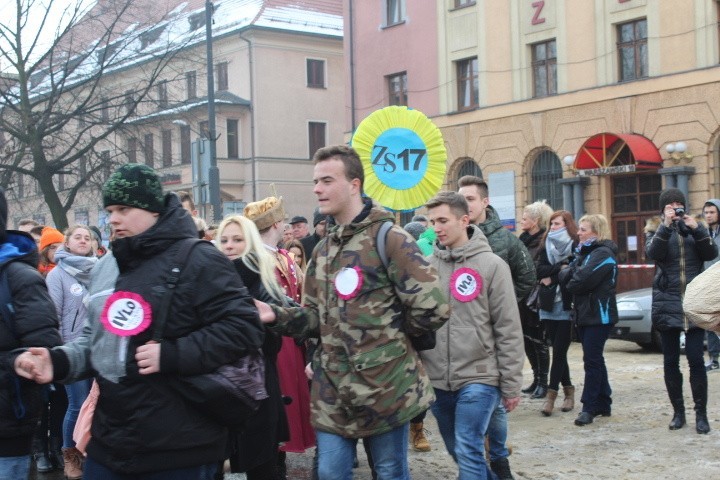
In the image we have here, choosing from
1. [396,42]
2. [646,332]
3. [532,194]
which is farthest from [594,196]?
[646,332]

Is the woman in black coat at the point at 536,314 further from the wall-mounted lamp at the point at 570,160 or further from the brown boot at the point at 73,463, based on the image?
the wall-mounted lamp at the point at 570,160

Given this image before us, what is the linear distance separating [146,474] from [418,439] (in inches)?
178

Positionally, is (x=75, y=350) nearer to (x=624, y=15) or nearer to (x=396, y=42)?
(x=624, y=15)

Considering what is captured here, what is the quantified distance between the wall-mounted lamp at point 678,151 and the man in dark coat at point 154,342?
75.1 ft

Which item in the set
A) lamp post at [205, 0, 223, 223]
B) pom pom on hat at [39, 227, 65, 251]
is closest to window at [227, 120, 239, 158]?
lamp post at [205, 0, 223, 223]

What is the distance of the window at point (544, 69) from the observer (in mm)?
28625

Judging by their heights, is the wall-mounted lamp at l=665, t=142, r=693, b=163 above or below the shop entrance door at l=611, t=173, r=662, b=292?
above

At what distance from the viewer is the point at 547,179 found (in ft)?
95.0

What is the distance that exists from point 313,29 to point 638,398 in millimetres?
39187

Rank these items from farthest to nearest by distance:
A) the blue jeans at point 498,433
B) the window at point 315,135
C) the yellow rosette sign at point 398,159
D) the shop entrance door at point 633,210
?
the window at point 315,135 → the shop entrance door at point 633,210 → the yellow rosette sign at point 398,159 → the blue jeans at point 498,433

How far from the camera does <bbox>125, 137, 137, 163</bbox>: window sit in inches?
1161

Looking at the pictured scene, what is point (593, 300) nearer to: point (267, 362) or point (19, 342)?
point (267, 362)

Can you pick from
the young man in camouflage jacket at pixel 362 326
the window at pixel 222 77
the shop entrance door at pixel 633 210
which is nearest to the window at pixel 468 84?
the shop entrance door at pixel 633 210

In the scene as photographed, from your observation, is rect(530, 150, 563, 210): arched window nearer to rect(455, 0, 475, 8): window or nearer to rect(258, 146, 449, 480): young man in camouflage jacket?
rect(455, 0, 475, 8): window
